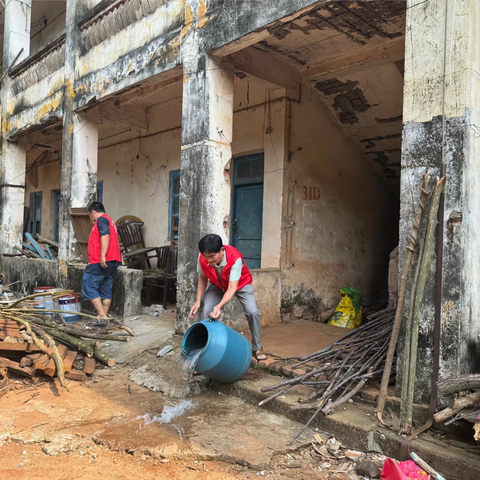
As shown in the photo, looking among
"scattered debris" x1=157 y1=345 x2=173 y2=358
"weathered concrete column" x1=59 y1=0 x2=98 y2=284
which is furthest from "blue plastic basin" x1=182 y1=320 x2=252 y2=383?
"weathered concrete column" x1=59 y1=0 x2=98 y2=284

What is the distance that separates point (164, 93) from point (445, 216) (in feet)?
21.7

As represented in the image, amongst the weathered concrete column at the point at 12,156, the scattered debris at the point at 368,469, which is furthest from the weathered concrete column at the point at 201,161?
the weathered concrete column at the point at 12,156

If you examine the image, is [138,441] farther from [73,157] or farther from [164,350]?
[73,157]

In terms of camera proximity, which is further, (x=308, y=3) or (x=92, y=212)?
(x=92, y=212)

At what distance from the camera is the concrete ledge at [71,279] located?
668cm

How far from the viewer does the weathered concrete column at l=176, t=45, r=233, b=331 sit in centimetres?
534

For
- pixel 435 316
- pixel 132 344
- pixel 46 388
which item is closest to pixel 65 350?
pixel 46 388

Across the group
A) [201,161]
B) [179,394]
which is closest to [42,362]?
[179,394]

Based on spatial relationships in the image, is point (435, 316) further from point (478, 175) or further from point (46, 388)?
point (46, 388)

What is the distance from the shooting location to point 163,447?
3.21 metres

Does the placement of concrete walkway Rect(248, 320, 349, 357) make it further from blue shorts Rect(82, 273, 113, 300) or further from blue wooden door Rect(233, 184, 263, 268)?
blue shorts Rect(82, 273, 113, 300)

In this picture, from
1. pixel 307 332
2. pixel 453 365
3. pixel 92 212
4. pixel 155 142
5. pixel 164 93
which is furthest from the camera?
pixel 155 142

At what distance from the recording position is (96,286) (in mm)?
6426

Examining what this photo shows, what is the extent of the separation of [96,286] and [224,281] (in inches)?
105
